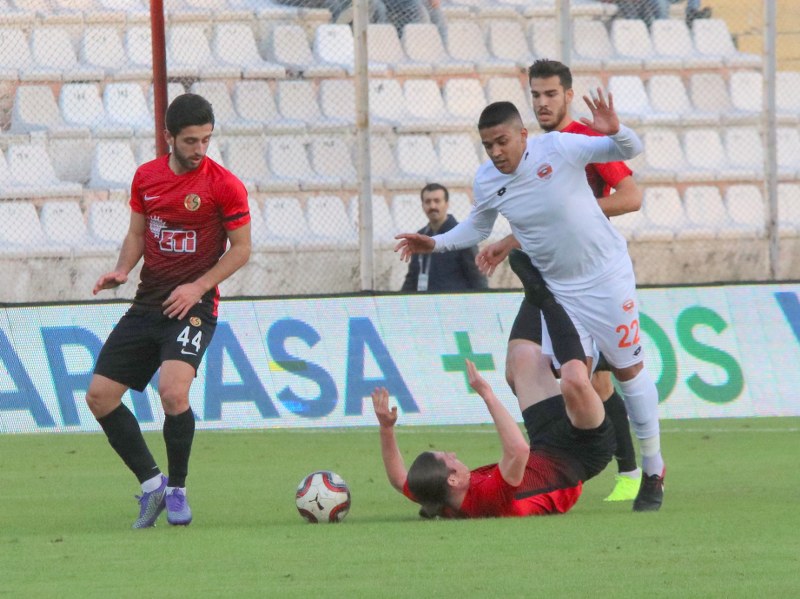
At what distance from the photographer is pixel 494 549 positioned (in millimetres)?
6156

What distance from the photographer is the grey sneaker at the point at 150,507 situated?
726 cm

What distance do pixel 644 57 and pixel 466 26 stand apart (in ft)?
7.32

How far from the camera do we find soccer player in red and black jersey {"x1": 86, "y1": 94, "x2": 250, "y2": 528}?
7293 millimetres

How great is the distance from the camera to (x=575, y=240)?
7.41 m

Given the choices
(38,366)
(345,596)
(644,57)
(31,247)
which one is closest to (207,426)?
(38,366)

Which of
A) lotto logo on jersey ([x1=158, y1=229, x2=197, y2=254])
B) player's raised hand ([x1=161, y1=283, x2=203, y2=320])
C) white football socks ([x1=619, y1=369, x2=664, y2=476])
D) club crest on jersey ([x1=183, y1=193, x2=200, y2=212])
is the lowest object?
white football socks ([x1=619, y1=369, x2=664, y2=476])

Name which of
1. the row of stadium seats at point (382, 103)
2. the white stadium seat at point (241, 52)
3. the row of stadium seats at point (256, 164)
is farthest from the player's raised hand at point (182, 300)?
the white stadium seat at point (241, 52)

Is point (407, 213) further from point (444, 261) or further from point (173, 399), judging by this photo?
point (173, 399)

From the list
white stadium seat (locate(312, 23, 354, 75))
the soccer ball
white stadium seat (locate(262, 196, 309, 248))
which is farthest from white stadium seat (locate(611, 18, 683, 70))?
the soccer ball

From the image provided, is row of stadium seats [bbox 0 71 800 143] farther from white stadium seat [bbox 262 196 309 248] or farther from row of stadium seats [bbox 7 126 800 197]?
white stadium seat [bbox 262 196 309 248]

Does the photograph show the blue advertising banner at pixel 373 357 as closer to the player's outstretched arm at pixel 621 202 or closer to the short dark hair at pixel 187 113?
the player's outstretched arm at pixel 621 202

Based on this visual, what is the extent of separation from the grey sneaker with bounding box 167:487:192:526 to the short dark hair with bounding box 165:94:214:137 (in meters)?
1.71

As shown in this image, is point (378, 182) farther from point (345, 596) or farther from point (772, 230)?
point (345, 596)

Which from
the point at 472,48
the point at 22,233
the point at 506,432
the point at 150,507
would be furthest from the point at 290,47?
the point at 506,432
